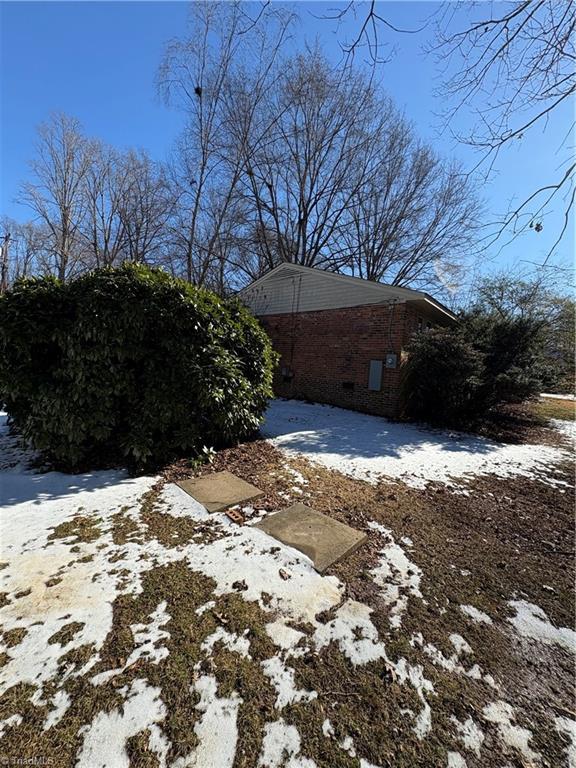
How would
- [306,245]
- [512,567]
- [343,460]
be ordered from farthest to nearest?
[306,245], [343,460], [512,567]

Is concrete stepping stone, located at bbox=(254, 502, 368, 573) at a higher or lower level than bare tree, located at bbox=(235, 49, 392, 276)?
lower

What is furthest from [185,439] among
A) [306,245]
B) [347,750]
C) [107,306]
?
[306,245]

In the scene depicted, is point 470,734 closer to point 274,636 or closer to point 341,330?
point 274,636

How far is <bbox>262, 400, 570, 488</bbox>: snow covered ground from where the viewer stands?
472 cm

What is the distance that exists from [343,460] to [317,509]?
1.81 m

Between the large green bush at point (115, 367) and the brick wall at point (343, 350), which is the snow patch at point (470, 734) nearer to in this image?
the large green bush at point (115, 367)

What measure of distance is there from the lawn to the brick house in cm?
566

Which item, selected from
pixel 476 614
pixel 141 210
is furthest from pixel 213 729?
pixel 141 210

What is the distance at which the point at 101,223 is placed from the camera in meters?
18.3

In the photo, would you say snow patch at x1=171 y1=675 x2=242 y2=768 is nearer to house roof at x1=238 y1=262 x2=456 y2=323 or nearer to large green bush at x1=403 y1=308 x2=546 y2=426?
large green bush at x1=403 y1=308 x2=546 y2=426

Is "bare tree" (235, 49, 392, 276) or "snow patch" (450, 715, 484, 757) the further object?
"bare tree" (235, 49, 392, 276)

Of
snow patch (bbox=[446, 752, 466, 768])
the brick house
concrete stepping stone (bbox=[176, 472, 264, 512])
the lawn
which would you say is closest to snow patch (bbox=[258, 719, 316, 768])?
the lawn

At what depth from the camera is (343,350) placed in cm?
970

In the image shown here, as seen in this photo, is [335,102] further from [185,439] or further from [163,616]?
[163,616]
